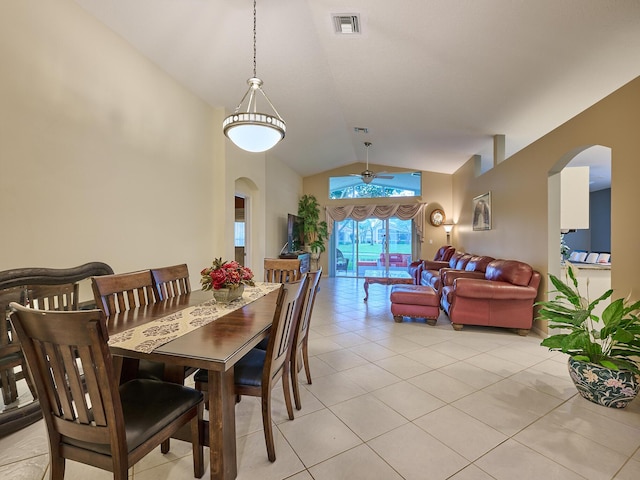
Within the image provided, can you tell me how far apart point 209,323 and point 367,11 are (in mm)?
2857

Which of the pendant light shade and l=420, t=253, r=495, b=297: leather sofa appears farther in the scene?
l=420, t=253, r=495, b=297: leather sofa

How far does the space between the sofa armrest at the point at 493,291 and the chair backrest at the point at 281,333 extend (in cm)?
266

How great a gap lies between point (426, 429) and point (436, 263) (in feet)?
17.0

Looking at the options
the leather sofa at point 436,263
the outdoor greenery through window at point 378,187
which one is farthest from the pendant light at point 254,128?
the outdoor greenery through window at point 378,187

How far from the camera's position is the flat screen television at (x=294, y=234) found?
7066 millimetres

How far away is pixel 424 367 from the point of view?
2764 millimetres

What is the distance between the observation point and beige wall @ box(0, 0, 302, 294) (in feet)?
6.86

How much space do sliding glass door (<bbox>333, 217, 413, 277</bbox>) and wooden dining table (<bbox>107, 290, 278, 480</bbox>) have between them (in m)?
7.20

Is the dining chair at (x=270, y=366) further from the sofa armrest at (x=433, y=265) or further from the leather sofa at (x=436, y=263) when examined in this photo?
the sofa armrest at (x=433, y=265)

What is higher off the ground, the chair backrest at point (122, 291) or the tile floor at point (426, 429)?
the chair backrest at point (122, 291)

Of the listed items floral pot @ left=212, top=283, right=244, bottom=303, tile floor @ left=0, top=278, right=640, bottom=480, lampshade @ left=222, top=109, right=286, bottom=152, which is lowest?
tile floor @ left=0, top=278, right=640, bottom=480

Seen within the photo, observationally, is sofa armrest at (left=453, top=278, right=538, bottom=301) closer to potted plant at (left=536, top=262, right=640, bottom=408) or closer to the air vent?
potted plant at (left=536, top=262, right=640, bottom=408)

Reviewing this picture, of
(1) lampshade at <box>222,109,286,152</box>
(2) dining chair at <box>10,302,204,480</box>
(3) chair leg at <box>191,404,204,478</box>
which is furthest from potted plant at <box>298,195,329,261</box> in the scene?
(2) dining chair at <box>10,302,204,480</box>

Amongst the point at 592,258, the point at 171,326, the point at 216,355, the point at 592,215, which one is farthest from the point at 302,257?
the point at 592,215
